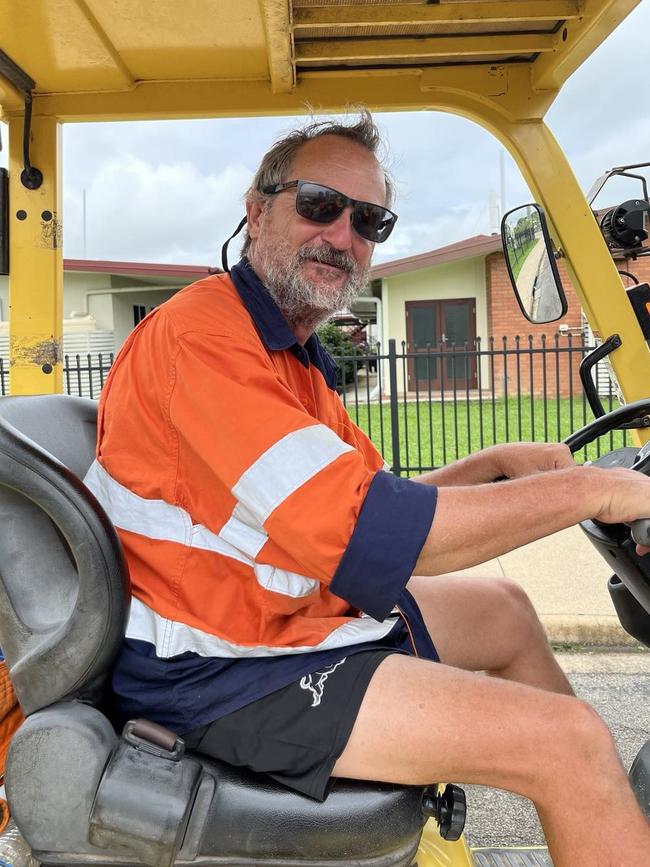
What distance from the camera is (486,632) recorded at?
1842mm

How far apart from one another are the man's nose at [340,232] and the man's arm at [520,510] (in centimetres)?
69

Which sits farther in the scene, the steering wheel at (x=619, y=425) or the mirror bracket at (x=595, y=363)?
the mirror bracket at (x=595, y=363)

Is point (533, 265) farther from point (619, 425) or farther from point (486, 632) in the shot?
point (486, 632)

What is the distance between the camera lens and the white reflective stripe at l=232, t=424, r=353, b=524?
1197mm

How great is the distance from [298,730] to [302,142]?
1.29 meters

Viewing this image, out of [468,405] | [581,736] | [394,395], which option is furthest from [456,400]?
[581,736]

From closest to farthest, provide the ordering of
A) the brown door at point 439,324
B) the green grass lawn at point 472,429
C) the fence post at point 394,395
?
the fence post at point 394,395
the green grass lawn at point 472,429
the brown door at point 439,324

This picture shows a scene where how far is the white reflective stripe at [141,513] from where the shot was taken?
1334 mm

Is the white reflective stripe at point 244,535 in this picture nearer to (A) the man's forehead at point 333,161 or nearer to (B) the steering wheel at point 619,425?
(B) the steering wheel at point 619,425

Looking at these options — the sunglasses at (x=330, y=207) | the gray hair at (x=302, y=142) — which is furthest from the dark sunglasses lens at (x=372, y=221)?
the gray hair at (x=302, y=142)

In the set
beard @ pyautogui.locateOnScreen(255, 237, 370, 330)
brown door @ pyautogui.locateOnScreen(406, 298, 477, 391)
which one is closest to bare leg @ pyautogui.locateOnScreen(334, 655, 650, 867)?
beard @ pyautogui.locateOnScreen(255, 237, 370, 330)

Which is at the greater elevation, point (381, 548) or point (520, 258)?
point (520, 258)

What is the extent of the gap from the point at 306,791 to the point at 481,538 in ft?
1.57

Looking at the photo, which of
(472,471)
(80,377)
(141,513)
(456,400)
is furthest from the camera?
(456,400)
